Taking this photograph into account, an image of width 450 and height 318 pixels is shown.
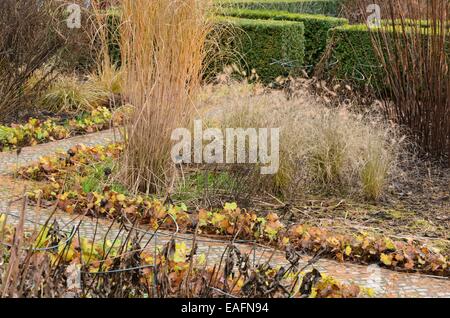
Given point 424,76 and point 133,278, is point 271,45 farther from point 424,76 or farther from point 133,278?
point 133,278

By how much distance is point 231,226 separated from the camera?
5098 mm

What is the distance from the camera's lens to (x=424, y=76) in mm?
7375

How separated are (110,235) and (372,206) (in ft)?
7.07

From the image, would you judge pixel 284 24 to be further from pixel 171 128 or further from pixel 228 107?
pixel 171 128

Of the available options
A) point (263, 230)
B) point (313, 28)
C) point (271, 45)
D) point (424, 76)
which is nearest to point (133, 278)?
point (263, 230)

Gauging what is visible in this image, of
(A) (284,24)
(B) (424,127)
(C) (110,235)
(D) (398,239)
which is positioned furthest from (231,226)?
(A) (284,24)

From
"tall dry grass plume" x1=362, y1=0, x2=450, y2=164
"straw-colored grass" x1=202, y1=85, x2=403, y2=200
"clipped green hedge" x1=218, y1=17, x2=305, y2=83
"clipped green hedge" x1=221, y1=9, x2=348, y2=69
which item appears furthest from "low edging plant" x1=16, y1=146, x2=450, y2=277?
"clipped green hedge" x1=221, y1=9, x2=348, y2=69

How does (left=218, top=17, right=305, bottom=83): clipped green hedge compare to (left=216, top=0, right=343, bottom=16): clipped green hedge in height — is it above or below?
below

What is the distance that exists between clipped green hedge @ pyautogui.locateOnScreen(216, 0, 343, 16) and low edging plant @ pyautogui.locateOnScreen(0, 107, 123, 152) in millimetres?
5782

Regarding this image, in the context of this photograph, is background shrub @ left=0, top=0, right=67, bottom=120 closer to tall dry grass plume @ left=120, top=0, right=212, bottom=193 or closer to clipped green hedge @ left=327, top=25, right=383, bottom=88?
tall dry grass plume @ left=120, top=0, right=212, bottom=193

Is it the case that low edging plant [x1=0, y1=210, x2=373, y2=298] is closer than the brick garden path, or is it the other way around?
low edging plant [x1=0, y1=210, x2=373, y2=298]

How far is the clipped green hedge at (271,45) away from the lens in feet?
38.0

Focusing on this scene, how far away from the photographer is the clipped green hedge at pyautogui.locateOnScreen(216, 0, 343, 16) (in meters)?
14.9

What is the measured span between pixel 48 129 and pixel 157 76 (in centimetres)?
251
